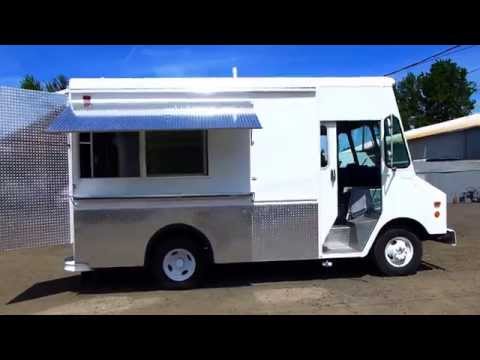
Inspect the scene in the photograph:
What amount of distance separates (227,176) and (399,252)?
2.70m

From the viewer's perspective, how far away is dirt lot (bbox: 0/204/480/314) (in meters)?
6.08

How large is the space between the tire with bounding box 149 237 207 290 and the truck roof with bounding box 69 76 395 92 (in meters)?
2.03

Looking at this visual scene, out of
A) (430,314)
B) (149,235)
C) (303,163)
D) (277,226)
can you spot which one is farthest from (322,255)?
(149,235)

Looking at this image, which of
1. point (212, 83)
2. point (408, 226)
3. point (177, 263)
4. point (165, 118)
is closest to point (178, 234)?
point (177, 263)

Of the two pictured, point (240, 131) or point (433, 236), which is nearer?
point (240, 131)

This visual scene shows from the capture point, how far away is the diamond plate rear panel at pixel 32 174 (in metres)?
7.24

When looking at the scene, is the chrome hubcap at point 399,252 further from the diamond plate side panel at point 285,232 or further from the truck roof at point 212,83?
the truck roof at point 212,83

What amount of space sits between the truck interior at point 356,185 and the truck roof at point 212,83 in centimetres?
64

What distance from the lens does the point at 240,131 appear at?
6961 mm

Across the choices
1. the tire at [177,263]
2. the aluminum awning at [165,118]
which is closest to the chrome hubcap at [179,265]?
the tire at [177,263]
